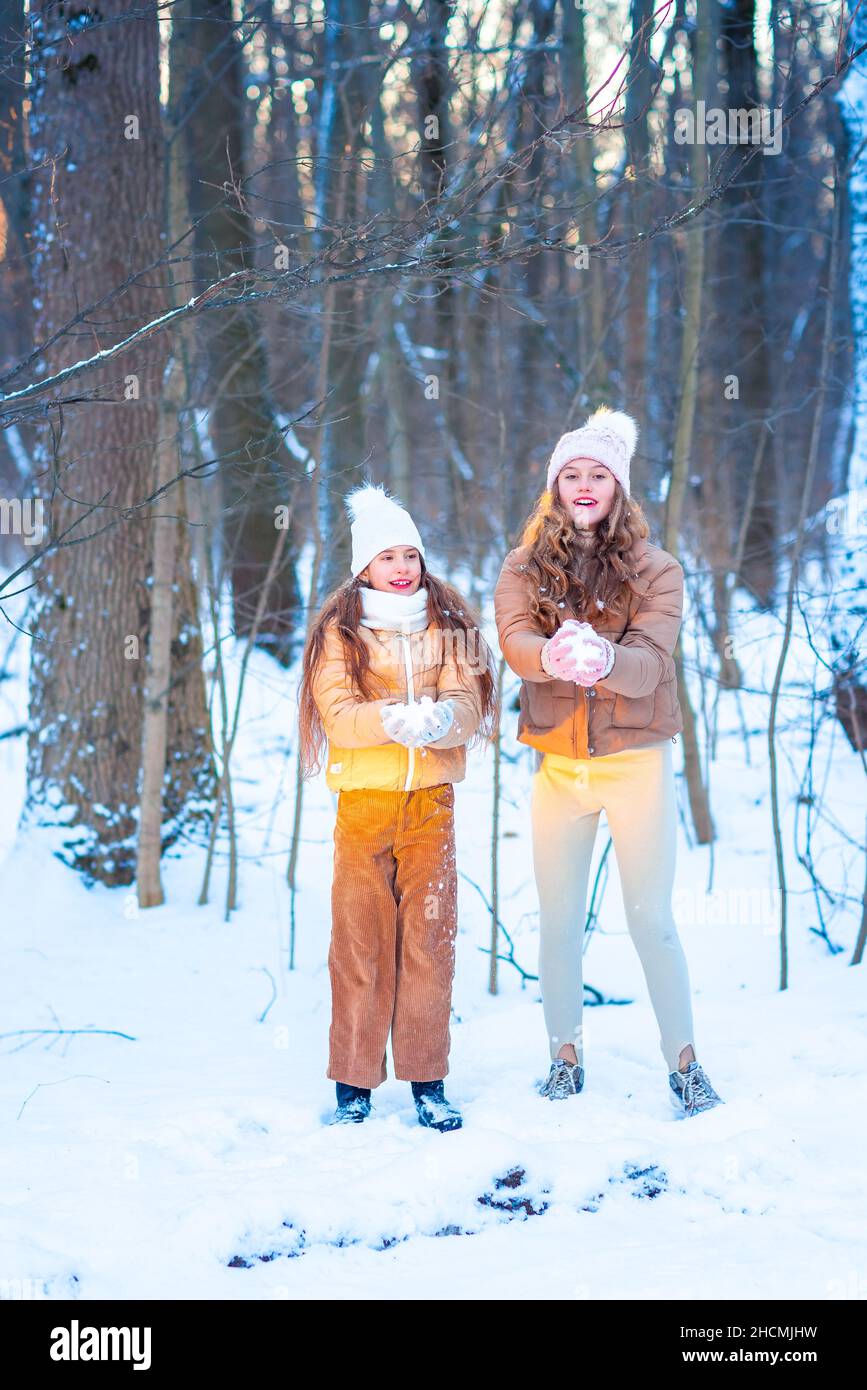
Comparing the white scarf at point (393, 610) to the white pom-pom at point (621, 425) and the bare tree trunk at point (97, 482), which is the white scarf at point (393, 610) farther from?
the bare tree trunk at point (97, 482)

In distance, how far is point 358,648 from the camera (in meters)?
3.36

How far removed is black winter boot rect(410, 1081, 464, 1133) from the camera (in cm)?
323

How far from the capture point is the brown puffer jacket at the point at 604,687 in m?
3.30

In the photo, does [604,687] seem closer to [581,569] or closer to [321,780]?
[581,569]

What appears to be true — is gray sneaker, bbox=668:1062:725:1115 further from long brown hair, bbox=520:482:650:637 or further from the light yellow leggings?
long brown hair, bbox=520:482:650:637

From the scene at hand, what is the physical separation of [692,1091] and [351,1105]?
3.28 ft

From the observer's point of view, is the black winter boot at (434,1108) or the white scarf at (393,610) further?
the white scarf at (393,610)

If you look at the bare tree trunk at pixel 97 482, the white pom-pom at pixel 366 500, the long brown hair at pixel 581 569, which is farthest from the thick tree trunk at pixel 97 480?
the long brown hair at pixel 581 569

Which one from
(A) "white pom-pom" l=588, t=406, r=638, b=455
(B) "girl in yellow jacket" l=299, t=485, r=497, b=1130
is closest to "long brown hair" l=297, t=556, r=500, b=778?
(B) "girl in yellow jacket" l=299, t=485, r=497, b=1130

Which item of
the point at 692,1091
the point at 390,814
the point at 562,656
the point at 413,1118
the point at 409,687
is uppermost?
the point at 562,656

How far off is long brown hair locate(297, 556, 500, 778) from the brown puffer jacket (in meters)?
Result: 0.10

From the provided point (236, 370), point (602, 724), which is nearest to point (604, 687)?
point (602, 724)

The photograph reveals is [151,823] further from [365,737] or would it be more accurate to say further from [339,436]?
[339,436]

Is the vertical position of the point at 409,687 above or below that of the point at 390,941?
above
